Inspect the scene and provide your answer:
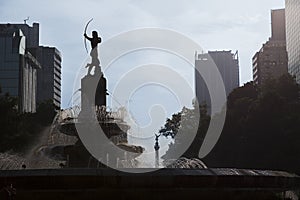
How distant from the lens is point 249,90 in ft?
162

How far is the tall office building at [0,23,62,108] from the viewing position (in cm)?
12550

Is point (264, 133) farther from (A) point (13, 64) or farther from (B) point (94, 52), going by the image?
(A) point (13, 64)

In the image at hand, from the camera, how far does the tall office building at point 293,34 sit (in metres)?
93.5

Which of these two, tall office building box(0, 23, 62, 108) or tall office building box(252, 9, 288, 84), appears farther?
tall office building box(0, 23, 62, 108)

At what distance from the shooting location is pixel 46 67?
129500 mm

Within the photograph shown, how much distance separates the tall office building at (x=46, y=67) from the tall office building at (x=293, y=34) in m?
47.4

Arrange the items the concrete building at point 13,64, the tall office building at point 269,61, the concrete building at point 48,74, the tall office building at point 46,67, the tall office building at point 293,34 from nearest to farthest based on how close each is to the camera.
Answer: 1. the tall office building at point 293,34
2. the concrete building at point 13,64
3. the tall office building at point 269,61
4. the tall office building at point 46,67
5. the concrete building at point 48,74

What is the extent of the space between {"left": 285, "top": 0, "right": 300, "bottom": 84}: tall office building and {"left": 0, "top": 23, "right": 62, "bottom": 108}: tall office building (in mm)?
47360

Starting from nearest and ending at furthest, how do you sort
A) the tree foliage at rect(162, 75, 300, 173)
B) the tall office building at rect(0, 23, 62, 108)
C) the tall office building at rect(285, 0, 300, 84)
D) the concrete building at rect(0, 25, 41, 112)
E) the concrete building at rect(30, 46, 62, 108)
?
the tree foliage at rect(162, 75, 300, 173) < the tall office building at rect(285, 0, 300, 84) < the concrete building at rect(0, 25, 41, 112) < the tall office building at rect(0, 23, 62, 108) < the concrete building at rect(30, 46, 62, 108)

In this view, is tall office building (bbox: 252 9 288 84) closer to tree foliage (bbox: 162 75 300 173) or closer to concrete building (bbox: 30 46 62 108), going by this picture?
concrete building (bbox: 30 46 62 108)

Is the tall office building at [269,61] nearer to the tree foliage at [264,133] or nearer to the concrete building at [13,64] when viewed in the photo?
the concrete building at [13,64]

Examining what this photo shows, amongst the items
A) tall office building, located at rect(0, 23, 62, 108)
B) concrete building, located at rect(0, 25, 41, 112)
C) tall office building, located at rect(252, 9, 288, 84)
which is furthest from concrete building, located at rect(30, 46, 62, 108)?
tall office building, located at rect(252, 9, 288, 84)

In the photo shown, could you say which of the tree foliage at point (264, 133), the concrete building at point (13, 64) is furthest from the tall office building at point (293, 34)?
the tree foliage at point (264, 133)

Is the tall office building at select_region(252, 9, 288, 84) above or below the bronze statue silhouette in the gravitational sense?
above
